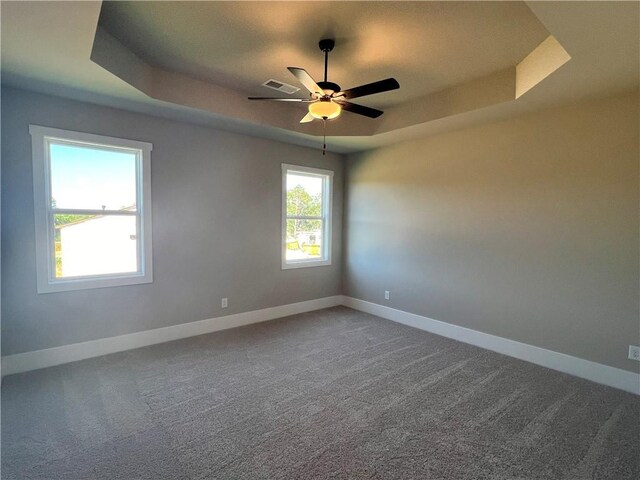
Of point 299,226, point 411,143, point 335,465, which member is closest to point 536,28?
point 411,143

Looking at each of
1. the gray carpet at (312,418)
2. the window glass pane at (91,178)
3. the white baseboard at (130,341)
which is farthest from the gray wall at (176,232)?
the gray carpet at (312,418)

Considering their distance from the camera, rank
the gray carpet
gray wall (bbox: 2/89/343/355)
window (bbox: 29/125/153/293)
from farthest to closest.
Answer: window (bbox: 29/125/153/293), gray wall (bbox: 2/89/343/355), the gray carpet

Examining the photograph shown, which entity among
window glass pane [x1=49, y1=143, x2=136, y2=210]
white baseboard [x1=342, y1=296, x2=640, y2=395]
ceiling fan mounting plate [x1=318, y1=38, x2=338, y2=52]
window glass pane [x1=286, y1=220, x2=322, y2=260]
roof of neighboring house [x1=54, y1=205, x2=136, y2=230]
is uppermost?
ceiling fan mounting plate [x1=318, y1=38, x2=338, y2=52]

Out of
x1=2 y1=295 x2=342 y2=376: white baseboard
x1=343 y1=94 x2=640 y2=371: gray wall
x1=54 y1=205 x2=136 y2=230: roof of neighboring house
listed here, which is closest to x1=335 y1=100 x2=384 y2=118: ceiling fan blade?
x1=343 y1=94 x2=640 y2=371: gray wall

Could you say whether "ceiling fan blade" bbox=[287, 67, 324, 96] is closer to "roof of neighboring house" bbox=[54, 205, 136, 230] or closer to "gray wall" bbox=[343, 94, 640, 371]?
"gray wall" bbox=[343, 94, 640, 371]

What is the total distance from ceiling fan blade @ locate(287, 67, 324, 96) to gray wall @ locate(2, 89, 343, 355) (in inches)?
83.6

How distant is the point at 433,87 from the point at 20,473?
453 cm

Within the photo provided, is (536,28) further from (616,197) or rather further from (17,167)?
(17,167)

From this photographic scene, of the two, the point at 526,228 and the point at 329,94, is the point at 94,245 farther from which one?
the point at 526,228

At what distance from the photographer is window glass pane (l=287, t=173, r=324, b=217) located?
5031mm

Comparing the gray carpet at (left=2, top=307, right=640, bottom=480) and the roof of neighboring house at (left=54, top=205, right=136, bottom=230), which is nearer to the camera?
the gray carpet at (left=2, top=307, right=640, bottom=480)

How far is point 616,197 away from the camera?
9.50 feet

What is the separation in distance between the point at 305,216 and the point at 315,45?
9.39 ft

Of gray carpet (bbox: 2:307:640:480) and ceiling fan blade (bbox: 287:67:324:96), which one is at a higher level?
ceiling fan blade (bbox: 287:67:324:96)
